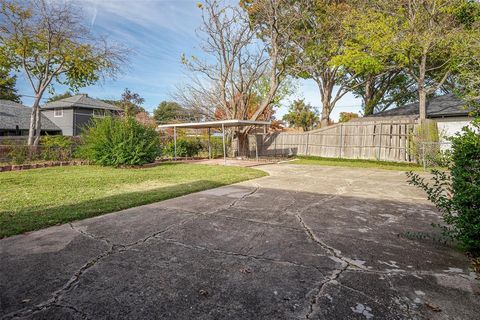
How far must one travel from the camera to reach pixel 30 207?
13.7ft

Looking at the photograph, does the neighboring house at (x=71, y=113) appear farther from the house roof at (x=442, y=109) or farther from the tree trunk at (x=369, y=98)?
the house roof at (x=442, y=109)

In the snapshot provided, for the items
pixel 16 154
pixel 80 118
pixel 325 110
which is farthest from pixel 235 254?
pixel 80 118

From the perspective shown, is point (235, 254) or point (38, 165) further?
point (38, 165)

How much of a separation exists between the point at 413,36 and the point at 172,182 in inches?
526

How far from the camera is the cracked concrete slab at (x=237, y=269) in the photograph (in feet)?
5.65

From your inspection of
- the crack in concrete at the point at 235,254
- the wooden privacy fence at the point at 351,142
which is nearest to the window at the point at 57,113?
the wooden privacy fence at the point at 351,142

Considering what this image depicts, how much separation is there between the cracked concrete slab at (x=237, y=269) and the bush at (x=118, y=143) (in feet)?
22.6

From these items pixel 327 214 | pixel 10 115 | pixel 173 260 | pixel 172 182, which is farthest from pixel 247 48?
pixel 10 115

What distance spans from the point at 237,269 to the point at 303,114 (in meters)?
29.2

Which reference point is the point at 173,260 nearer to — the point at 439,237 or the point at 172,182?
the point at 439,237

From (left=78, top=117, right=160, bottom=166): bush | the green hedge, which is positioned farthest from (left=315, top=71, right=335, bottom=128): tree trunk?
(left=78, top=117, right=160, bottom=166): bush

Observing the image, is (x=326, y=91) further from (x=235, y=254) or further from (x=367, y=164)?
(x=235, y=254)

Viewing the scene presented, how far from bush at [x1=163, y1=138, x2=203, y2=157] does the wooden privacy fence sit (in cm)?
408

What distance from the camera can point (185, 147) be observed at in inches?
616
